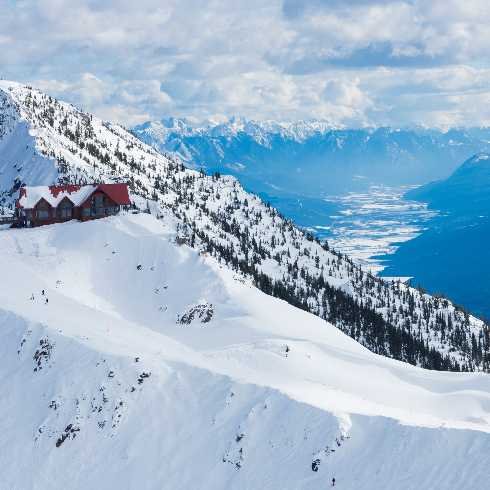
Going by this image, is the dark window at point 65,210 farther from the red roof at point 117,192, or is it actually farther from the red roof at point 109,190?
the red roof at point 117,192

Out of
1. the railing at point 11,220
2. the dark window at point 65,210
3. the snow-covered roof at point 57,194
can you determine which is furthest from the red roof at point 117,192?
the railing at point 11,220

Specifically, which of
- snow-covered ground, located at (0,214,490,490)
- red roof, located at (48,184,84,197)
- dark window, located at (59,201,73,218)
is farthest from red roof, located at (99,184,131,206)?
snow-covered ground, located at (0,214,490,490)

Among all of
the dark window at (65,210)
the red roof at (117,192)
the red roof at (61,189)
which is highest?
the red roof at (117,192)

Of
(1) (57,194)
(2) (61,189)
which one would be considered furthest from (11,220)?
(2) (61,189)

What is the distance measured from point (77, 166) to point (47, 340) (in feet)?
483

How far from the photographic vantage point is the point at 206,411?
34.5 m

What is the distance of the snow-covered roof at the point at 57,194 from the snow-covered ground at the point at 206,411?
37.2 meters

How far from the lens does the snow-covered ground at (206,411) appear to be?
27750 mm

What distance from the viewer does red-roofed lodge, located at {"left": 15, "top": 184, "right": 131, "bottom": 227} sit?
327 ft

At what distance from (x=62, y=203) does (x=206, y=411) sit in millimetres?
81607

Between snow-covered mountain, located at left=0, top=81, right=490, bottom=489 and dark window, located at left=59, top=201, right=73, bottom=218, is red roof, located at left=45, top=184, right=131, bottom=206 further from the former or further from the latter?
snow-covered mountain, located at left=0, top=81, right=490, bottom=489

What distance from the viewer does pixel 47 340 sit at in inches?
1715

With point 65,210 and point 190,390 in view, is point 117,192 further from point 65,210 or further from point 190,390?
point 190,390

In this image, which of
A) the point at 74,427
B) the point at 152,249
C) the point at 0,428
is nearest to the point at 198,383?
the point at 74,427
